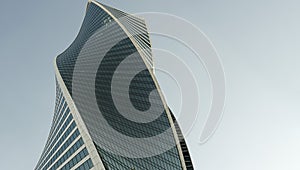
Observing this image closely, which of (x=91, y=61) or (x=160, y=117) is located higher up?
(x=91, y=61)

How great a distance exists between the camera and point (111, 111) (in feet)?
264

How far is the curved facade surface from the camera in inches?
2635

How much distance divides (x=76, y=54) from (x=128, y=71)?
19.0 meters

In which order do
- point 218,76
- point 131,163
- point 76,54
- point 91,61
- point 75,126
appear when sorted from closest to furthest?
point 75,126 → point 131,163 → point 218,76 → point 91,61 → point 76,54

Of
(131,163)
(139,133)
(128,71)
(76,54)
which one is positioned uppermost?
(76,54)

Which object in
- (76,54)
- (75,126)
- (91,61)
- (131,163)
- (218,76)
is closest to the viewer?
(75,126)

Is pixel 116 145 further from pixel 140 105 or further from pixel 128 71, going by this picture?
pixel 128 71

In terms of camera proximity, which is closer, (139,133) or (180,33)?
(139,133)

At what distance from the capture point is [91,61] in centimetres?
10156

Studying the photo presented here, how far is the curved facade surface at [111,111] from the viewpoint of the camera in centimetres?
6694

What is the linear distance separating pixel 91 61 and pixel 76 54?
1459cm

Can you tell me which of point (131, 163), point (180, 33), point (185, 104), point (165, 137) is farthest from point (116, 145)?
point (180, 33)

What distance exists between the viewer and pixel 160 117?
99500 millimetres

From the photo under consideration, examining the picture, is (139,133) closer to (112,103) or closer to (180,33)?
(112,103)
